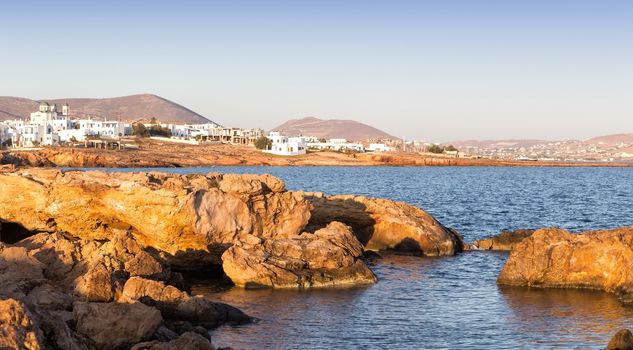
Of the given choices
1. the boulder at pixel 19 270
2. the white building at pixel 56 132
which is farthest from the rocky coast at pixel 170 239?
the white building at pixel 56 132

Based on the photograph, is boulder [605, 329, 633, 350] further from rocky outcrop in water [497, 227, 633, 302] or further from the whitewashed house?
the whitewashed house

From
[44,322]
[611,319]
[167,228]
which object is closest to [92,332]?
[44,322]

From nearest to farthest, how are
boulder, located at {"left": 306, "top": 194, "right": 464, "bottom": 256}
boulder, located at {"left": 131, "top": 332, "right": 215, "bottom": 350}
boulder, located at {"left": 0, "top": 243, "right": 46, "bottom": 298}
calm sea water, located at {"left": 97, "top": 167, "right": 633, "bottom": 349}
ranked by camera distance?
boulder, located at {"left": 131, "top": 332, "right": 215, "bottom": 350} → boulder, located at {"left": 0, "top": 243, "right": 46, "bottom": 298} → calm sea water, located at {"left": 97, "top": 167, "right": 633, "bottom": 349} → boulder, located at {"left": 306, "top": 194, "right": 464, "bottom": 256}

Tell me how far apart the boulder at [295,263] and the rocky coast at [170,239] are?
0.04 meters

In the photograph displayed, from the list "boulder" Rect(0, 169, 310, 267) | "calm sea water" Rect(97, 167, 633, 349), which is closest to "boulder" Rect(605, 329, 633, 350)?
"calm sea water" Rect(97, 167, 633, 349)

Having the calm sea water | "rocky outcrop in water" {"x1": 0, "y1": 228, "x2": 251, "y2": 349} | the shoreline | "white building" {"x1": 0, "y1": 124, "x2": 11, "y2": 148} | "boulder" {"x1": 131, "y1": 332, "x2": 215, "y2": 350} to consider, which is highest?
"white building" {"x1": 0, "y1": 124, "x2": 11, "y2": 148}

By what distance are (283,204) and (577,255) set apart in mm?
10765

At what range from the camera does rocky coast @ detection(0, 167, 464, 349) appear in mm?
19984

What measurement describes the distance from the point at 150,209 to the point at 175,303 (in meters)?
8.25

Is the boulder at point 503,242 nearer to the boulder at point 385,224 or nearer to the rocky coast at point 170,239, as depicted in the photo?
the boulder at point 385,224

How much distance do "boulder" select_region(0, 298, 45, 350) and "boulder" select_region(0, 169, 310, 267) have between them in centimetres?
1525

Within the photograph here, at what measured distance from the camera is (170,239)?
1093 inches

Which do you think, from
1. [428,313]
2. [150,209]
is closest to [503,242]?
[428,313]

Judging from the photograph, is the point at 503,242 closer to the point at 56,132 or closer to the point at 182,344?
the point at 182,344
